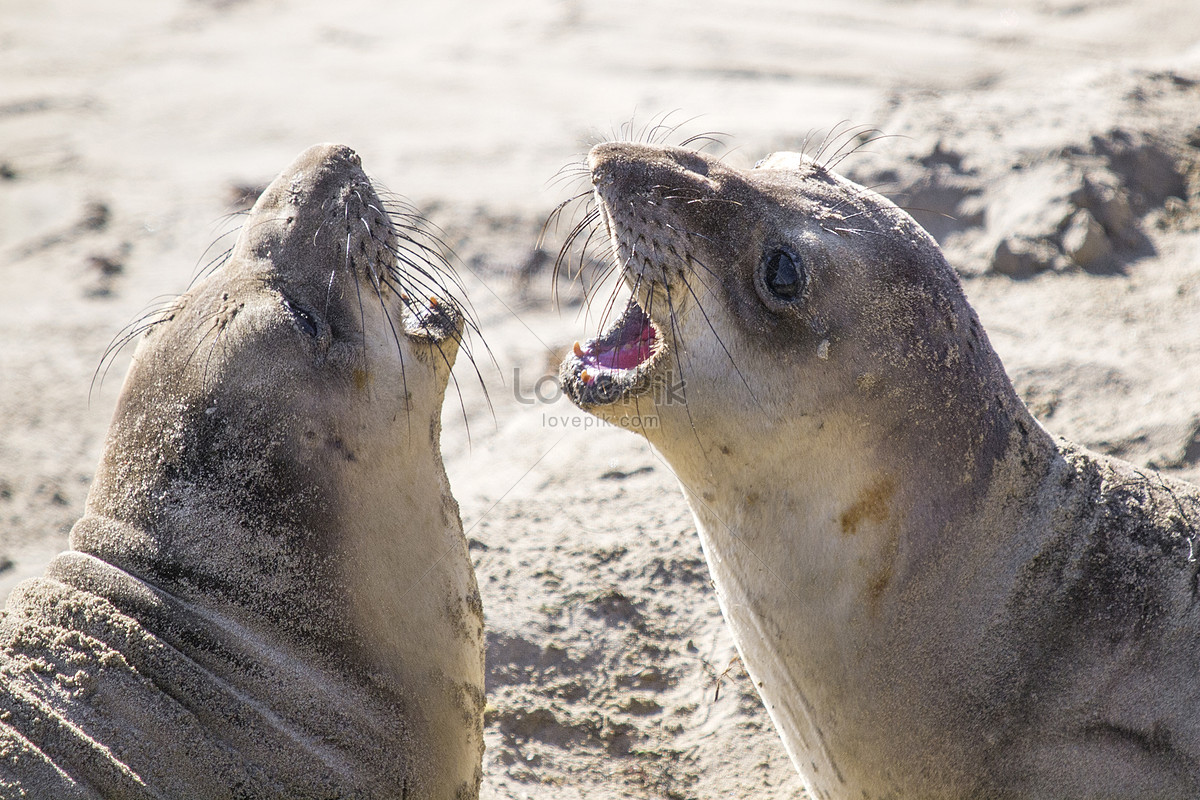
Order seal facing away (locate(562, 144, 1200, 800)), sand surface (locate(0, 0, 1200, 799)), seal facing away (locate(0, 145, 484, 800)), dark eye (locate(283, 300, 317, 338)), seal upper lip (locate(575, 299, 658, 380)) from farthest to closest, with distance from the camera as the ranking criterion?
sand surface (locate(0, 0, 1200, 799))
seal upper lip (locate(575, 299, 658, 380))
dark eye (locate(283, 300, 317, 338))
seal facing away (locate(562, 144, 1200, 800))
seal facing away (locate(0, 145, 484, 800))

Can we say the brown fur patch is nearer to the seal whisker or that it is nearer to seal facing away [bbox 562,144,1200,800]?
seal facing away [bbox 562,144,1200,800]

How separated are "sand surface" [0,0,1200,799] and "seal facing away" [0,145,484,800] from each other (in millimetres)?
1071

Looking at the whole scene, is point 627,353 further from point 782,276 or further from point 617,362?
point 782,276

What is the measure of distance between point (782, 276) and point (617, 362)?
64 centimetres

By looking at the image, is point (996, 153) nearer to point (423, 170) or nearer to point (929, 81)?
point (929, 81)

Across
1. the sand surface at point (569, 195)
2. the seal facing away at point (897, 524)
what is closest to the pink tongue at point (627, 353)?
the seal facing away at point (897, 524)

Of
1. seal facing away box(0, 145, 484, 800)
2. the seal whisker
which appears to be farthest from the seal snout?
seal facing away box(0, 145, 484, 800)

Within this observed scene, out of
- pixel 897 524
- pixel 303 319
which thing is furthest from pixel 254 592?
pixel 897 524

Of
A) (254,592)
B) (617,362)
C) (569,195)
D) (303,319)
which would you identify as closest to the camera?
(254,592)

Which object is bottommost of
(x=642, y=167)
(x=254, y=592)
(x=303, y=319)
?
(x=254, y=592)

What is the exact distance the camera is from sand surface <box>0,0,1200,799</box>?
4562 millimetres

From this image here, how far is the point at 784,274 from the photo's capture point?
3.03 m

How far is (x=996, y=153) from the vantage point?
23.2 feet

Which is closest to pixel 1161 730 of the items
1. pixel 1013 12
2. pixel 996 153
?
pixel 996 153
